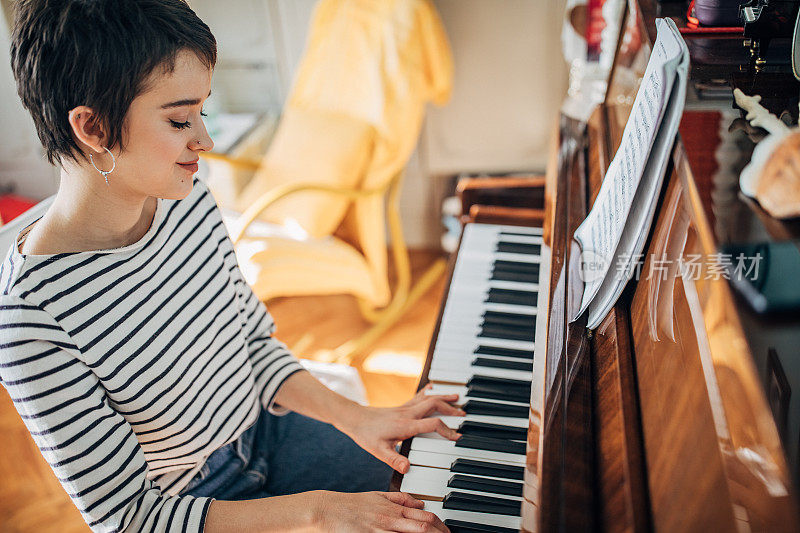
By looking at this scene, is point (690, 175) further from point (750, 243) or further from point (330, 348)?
point (330, 348)

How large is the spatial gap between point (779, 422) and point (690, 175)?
0.32m

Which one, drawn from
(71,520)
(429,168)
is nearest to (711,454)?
(71,520)

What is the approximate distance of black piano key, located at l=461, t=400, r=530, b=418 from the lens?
1.20m

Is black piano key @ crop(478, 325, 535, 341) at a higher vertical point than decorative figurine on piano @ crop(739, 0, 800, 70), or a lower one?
lower

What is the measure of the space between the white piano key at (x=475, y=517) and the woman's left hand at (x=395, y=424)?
4.0 inches

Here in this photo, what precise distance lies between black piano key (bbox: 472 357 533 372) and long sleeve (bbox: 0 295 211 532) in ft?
1.94

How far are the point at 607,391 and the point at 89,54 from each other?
0.85 m

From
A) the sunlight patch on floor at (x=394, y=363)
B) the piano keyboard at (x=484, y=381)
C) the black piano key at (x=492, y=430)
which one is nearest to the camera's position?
the piano keyboard at (x=484, y=381)

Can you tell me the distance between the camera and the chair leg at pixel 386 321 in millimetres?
2537

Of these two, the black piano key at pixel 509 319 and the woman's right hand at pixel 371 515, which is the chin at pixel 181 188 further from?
the black piano key at pixel 509 319

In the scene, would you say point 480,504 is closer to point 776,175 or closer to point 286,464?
point 286,464

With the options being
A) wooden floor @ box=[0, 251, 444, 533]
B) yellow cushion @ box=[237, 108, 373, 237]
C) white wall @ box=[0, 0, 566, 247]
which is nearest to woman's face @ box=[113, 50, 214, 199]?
wooden floor @ box=[0, 251, 444, 533]

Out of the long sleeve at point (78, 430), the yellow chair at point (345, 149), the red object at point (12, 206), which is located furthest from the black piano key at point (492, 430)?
the red object at point (12, 206)

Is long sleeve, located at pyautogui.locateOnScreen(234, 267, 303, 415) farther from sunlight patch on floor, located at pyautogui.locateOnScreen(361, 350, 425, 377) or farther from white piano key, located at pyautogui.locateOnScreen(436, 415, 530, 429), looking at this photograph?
sunlight patch on floor, located at pyautogui.locateOnScreen(361, 350, 425, 377)
